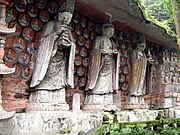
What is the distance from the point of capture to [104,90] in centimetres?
690

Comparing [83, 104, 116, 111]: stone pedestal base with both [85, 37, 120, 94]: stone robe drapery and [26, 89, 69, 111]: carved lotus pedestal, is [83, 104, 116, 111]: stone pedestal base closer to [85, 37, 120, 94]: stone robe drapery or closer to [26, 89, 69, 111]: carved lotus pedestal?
[85, 37, 120, 94]: stone robe drapery

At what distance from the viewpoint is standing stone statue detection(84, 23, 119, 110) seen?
6.83m

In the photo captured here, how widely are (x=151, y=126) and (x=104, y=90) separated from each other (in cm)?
249

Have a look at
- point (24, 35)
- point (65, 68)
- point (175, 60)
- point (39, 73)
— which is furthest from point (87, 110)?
point (175, 60)

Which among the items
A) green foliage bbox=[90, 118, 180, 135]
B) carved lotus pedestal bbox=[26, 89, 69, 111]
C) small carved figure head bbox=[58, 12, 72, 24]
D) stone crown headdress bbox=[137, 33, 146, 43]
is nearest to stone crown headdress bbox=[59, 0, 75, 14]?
small carved figure head bbox=[58, 12, 72, 24]

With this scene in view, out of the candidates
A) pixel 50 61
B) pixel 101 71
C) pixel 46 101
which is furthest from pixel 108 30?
pixel 46 101

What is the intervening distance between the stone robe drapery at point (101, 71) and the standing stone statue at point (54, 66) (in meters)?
1.12

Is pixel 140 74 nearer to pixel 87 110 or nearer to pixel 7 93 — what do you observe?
pixel 87 110

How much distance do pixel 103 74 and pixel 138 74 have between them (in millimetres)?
1748

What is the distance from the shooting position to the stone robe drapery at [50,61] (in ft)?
18.1

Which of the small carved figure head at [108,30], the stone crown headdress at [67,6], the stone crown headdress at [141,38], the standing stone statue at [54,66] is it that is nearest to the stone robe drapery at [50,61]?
the standing stone statue at [54,66]

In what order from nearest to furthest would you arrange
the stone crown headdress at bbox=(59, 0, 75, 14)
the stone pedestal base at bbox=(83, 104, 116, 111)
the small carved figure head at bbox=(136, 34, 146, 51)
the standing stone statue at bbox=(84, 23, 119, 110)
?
the stone crown headdress at bbox=(59, 0, 75, 14) < the stone pedestal base at bbox=(83, 104, 116, 111) < the standing stone statue at bbox=(84, 23, 119, 110) < the small carved figure head at bbox=(136, 34, 146, 51)

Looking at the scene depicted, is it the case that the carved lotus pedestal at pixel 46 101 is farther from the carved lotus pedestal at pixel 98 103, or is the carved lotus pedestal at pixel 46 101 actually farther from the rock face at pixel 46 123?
the carved lotus pedestal at pixel 98 103

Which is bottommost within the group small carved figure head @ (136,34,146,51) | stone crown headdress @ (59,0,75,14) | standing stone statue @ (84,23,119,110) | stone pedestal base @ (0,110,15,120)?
stone pedestal base @ (0,110,15,120)
